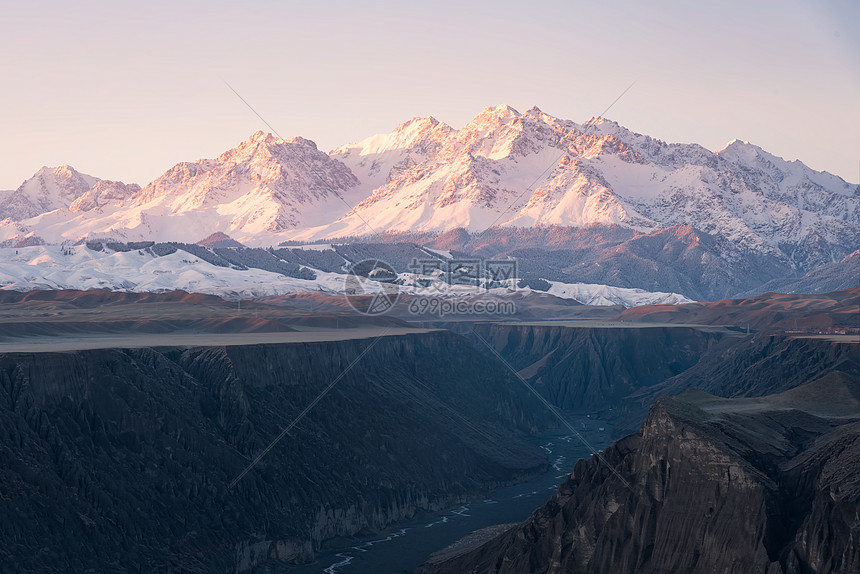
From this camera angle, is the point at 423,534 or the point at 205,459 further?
the point at 423,534

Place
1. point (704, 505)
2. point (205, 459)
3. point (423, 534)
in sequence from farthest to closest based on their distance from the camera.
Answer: point (423, 534)
point (205, 459)
point (704, 505)

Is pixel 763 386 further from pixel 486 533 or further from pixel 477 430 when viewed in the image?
pixel 486 533

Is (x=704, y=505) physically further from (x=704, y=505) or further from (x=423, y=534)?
(x=423, y=534)

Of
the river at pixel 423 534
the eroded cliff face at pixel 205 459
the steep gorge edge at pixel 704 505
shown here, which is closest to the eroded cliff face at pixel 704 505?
the steep gorge edge at pixel 704 505

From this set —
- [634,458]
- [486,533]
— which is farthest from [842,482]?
[486,533]

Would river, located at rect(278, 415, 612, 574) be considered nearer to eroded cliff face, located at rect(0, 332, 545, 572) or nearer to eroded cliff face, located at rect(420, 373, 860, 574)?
eroded cliff face, located at rect(0, 332, 545, 572)

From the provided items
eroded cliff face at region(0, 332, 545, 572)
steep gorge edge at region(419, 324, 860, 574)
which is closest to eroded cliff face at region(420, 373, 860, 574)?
steep gorge edge at region(419, 324, 860, 574)

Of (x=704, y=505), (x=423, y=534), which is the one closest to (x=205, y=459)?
(x=423, y=534)
